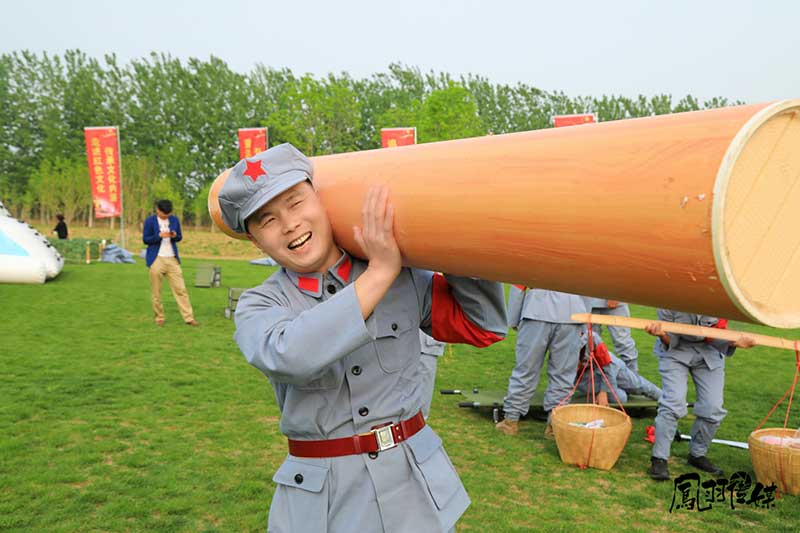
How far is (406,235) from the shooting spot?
5.59 feet

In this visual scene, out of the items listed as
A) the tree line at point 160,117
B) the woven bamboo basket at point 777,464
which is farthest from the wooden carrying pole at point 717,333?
the tree line at point 160,117

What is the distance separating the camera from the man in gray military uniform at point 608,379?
643cm

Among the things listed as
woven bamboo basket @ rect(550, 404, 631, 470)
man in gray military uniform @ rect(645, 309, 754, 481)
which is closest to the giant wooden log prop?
man in gray military uniform @ rect(645, 309, 754, 481)

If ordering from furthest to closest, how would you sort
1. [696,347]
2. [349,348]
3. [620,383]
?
[620,383] < [696,347] < [349,348]

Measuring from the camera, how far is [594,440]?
515 cm

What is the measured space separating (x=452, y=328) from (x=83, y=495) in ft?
11.7

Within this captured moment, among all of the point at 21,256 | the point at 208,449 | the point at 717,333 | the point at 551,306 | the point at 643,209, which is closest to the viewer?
the point at 643,209

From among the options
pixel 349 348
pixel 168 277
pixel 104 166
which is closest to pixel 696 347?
pixel 349 348

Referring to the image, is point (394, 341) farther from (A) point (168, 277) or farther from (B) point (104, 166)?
(B) point (104, 166)

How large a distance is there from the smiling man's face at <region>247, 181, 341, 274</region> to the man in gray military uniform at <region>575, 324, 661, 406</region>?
16.0 ft

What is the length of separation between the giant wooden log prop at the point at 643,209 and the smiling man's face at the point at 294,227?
0.41 meters

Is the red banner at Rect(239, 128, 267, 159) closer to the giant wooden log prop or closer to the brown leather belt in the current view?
the brown leather belt

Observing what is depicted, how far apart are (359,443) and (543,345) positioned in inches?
169

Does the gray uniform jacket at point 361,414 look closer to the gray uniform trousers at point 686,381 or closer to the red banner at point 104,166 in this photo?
the gray uniform trousers at point 686,381
